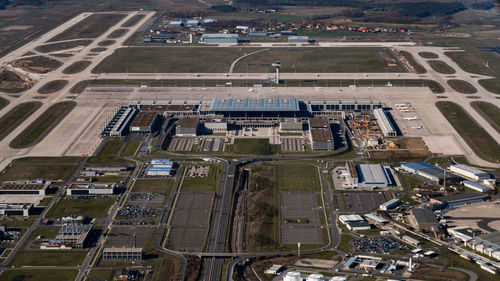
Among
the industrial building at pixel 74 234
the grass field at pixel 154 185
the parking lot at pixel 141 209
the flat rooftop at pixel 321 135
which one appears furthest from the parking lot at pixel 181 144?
the industrial building at pixel 74 234

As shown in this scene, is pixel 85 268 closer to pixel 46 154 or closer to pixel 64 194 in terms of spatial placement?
pixel 64 194

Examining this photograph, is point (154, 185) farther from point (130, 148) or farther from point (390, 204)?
point (390, 204)

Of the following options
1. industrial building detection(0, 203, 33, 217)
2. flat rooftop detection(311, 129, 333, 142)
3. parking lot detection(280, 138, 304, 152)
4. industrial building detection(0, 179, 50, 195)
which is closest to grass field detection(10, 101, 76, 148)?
industrial building detection(0, 179, 50, 195)

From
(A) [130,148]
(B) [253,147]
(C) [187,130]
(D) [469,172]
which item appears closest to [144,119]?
(C) [187,130]

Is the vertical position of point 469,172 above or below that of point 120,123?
above

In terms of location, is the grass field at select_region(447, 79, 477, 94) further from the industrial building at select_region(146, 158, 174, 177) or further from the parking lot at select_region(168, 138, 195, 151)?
the industrial building at select_region(146, 158, 174, 177)

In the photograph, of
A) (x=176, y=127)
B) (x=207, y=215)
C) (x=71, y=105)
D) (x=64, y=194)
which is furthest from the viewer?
(x=71, y=105)

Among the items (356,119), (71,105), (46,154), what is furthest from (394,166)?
(71,105)
